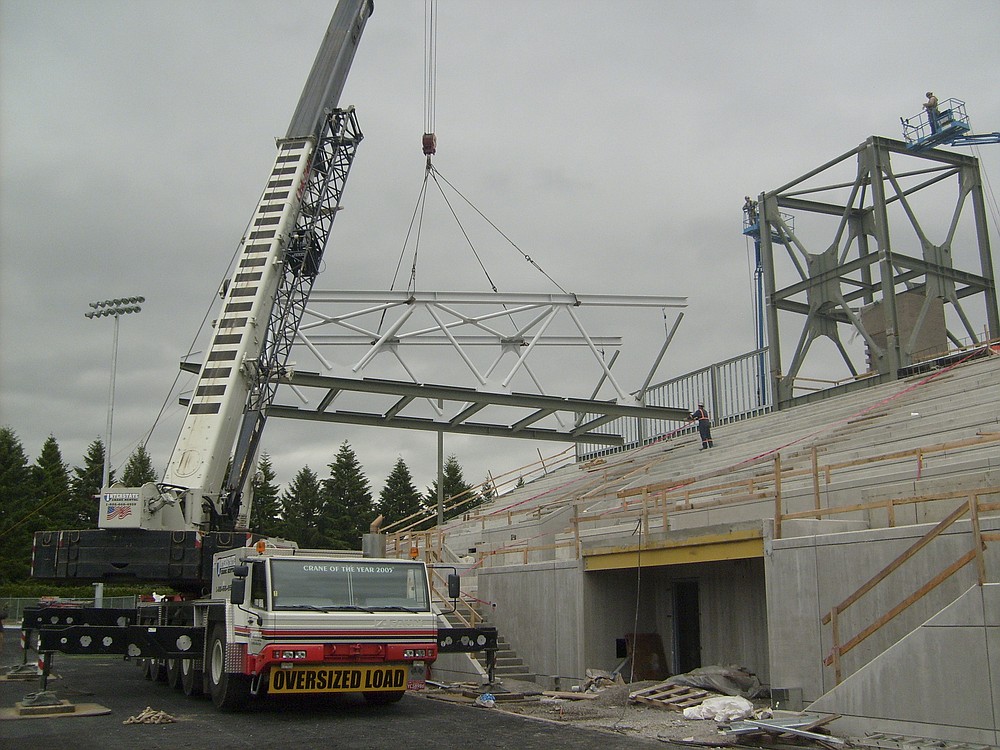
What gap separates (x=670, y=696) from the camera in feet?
48.9

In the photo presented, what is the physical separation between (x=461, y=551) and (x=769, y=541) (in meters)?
16.0

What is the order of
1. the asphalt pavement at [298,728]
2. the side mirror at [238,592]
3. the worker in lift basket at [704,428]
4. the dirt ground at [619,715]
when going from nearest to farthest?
1. the asphalt pavement at [298,728]
2. the dirt ground at [619,715]
3. the side mirror at [238,592]
4. the worker in lift basket at [704,428]

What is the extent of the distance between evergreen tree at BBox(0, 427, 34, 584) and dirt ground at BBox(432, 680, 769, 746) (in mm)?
51262

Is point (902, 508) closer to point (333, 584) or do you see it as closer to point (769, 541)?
point (769, 541)

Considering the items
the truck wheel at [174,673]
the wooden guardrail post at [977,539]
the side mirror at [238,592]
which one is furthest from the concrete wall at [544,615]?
the wooden guardrail post at [977,539]

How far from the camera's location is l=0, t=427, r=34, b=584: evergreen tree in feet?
203

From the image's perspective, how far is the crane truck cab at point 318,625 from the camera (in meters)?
13.5

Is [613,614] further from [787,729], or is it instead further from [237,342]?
[237,342]

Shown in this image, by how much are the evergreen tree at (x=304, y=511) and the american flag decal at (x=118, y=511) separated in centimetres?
5930

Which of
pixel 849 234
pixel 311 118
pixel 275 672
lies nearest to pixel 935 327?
pixel 849 234

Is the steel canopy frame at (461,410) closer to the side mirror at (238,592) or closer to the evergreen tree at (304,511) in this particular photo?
the side mirror at (238,592)

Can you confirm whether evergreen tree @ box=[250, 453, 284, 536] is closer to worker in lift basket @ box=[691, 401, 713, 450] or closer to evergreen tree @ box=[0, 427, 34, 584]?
evergreen tree @ box=[0, 427, 34, 584]

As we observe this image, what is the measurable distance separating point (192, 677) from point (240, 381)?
17.6ft

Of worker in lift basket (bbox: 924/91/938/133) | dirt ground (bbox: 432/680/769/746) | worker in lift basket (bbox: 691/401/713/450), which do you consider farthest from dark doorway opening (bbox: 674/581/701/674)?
worker in lift basket (bbox: 924/91/938/133)
